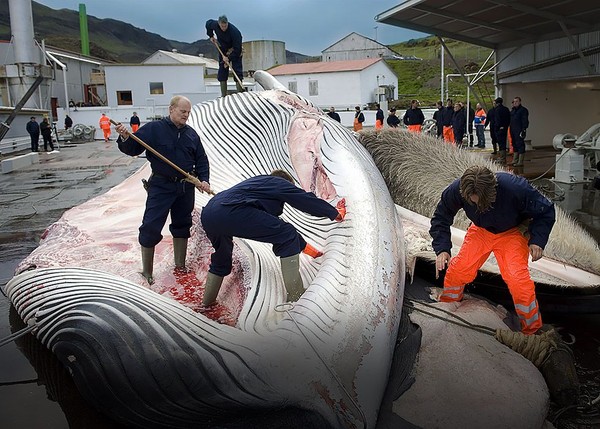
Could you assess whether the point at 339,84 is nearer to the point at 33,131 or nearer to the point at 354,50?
the point at 33,131

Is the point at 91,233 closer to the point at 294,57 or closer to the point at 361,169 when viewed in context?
the point at 361,169

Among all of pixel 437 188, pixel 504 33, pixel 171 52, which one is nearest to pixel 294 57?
pixel 171 52

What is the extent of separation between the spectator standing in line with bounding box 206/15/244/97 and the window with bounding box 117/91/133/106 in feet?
114

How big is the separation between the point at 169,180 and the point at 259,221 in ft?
4.36

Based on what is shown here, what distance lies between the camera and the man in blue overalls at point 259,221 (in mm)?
3922

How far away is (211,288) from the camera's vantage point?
13.6ft

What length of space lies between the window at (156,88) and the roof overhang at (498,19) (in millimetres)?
28275

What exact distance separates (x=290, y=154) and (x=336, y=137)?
495mm

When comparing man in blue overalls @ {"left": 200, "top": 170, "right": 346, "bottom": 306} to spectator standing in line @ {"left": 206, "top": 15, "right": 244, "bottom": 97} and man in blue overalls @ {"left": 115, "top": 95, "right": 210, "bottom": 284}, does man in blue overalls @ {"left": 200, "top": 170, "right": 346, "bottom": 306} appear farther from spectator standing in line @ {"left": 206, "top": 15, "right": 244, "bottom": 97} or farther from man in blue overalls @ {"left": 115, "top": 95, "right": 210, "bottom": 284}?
spectator standing in line @ {"left": 206, "top": 15, "right": 244, "bottom": 97}

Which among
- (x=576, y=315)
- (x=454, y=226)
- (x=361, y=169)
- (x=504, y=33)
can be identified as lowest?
(x=576, y=315)

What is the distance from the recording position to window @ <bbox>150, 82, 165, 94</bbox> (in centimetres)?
4191

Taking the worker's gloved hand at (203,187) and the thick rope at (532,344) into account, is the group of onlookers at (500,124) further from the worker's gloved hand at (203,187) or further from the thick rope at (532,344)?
the thick rope at (532,344)

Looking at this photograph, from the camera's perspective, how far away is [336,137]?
5.81 metres

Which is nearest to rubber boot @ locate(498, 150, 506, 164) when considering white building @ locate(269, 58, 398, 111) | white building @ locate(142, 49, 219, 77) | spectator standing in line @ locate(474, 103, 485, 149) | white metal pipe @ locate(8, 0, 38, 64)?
spectator standing in line @ locate(474, 103, 485, 149)
